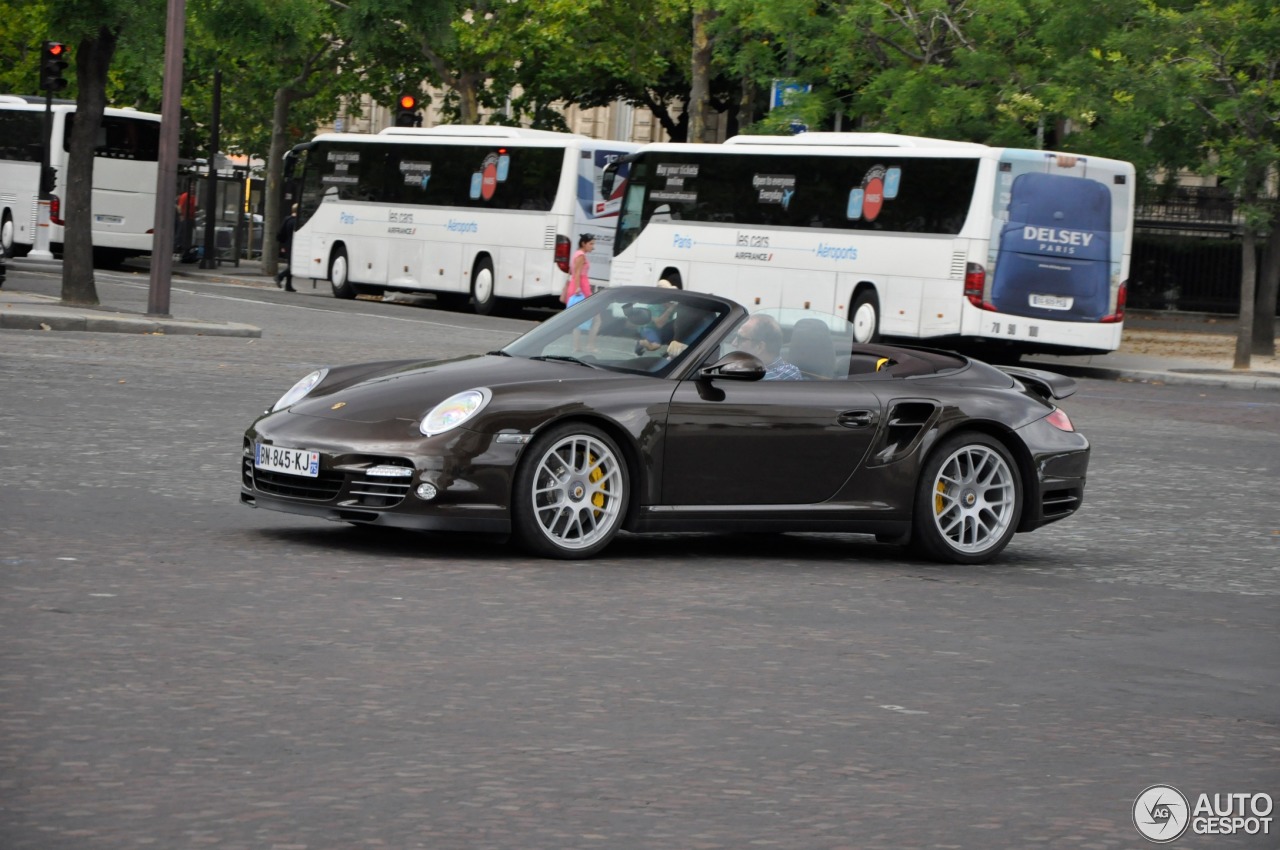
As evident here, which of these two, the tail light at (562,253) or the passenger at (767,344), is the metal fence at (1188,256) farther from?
the passenger at (767,344)

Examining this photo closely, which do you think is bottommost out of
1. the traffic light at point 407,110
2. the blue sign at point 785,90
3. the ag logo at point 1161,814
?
the ag logo at point 1161,814

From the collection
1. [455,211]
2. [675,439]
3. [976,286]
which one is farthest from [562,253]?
[675,439]

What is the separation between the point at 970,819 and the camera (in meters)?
5.06

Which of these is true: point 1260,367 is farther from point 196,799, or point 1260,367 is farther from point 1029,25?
point 196,799

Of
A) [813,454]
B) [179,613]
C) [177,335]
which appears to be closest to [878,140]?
[177,335]

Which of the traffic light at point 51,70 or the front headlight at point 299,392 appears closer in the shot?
the front headlight at point 299,392

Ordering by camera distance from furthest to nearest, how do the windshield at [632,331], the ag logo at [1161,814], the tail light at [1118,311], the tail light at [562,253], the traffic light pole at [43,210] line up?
the traffic light pole at [43,210], the tail light at [562,253], the tail light at [1118,311], the windshield at [632,331], the ag logo at [1161,814]

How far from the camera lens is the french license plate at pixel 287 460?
895 centimetres

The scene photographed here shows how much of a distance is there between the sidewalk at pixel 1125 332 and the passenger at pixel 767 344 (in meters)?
15.3

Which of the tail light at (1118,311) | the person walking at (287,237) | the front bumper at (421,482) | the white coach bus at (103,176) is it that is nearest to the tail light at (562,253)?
the person walking at (287,237)

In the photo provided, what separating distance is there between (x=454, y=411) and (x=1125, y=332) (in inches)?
1371

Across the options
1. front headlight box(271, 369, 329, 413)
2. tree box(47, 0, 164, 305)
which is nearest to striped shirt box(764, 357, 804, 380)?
front headlight box(271, 369, 329, 413)

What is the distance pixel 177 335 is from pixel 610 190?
15257 millimetres

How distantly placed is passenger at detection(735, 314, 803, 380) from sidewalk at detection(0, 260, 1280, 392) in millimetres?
15292
